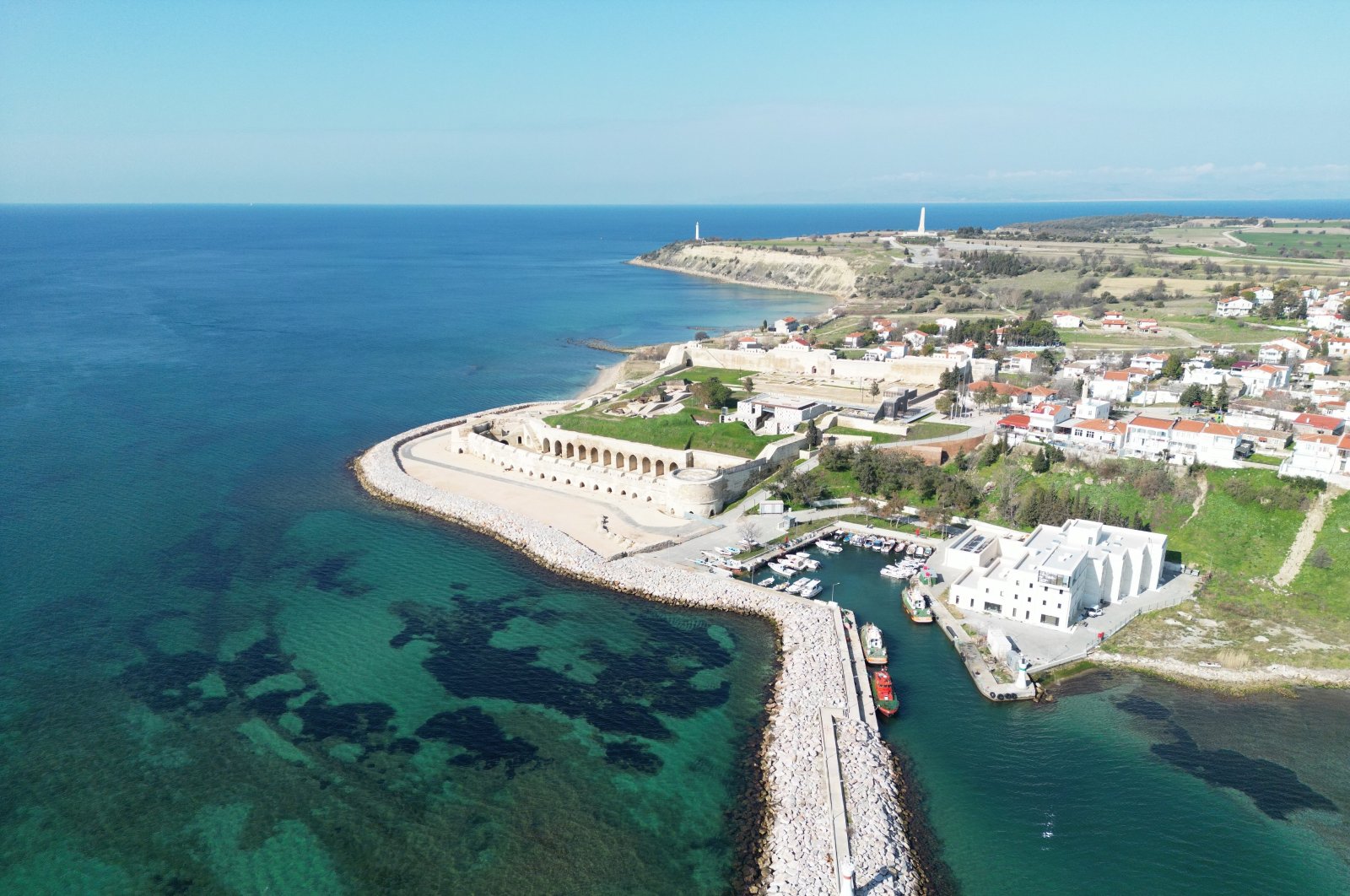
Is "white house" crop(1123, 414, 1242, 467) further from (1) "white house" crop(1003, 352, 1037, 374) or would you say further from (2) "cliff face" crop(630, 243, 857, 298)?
(2) "cliff face" crop(630, 243, 857, 298)

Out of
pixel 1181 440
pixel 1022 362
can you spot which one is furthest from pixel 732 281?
pixel 1181 440

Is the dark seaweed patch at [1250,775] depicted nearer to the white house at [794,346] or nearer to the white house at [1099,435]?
the white house at [1099,435]

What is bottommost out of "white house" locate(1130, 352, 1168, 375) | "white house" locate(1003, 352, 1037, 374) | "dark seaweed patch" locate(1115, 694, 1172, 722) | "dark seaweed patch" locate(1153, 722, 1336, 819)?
"dark seaweed patch" locate(1153, 722, 1336, 819)

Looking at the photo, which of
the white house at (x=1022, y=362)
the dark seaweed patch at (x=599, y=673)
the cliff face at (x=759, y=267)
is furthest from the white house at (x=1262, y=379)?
the cliff face at (x=759, y=267)

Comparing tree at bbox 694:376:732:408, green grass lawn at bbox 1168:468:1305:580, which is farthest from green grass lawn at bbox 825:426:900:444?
green grass lawn at bbox 1168:468:1305:580

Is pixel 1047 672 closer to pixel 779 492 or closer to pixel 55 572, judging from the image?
pixel 779 492

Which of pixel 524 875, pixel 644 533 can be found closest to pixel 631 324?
pixel 644 533
